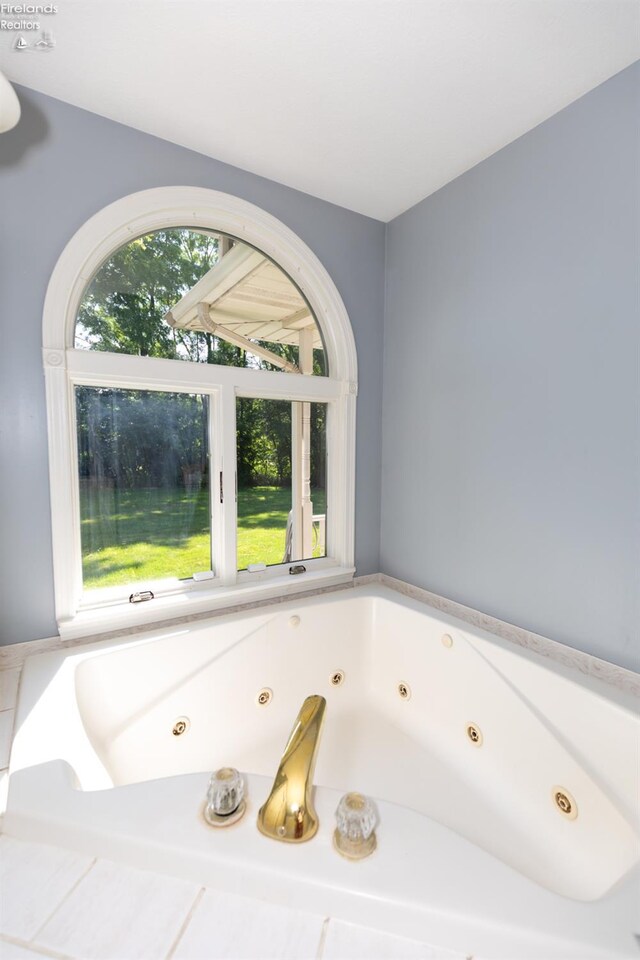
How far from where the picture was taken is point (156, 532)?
1668mm

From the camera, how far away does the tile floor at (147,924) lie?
611mm

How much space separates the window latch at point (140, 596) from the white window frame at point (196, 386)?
0.02m

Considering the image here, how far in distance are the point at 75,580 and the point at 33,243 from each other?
1.13 m

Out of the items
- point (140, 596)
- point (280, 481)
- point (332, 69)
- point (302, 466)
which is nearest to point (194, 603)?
point (140, 596)

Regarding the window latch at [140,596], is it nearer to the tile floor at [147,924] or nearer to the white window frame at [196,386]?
the white window frame at [196,386]

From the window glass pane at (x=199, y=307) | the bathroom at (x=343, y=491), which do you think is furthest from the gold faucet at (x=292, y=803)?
the window glass pane at (x=199, y=307)

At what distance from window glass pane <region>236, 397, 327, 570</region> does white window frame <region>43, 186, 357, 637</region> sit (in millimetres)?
55

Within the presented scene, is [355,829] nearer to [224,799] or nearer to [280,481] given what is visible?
[224,799]

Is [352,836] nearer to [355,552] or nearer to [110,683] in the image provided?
[110,683]

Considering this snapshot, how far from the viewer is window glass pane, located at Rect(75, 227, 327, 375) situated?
1.52 meters

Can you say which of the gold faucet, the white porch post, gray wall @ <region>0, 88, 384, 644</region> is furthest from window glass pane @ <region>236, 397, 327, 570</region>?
the gold faucet

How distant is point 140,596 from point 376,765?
1126 mm

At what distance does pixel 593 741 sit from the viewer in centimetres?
119

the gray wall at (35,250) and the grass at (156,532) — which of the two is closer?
the gray wall at (35,250)
